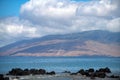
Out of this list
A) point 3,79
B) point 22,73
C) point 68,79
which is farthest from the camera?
point 22,73

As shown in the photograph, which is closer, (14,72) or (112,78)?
(112,78)

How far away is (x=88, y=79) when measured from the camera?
112 ft

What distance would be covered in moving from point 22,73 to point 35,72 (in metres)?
2.75

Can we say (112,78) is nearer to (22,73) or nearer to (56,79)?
(56,79)

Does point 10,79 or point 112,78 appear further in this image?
point 112,78

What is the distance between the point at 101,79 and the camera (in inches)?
1358

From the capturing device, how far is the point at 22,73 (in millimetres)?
40219

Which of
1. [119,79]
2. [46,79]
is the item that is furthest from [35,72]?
[119,79]

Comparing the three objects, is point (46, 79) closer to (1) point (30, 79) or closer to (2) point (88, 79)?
(1) point (30, 79)

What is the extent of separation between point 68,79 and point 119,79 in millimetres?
5029

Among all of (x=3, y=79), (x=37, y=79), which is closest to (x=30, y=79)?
(x=37, y=79)

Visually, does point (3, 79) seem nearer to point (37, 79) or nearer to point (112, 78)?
point (37, 79)

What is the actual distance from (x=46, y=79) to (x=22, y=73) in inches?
261

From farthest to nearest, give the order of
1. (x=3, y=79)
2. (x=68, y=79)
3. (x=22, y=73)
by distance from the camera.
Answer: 1. (x=22, y=73)
2. (x=68, y=79)
3. (x=3, y=79)
